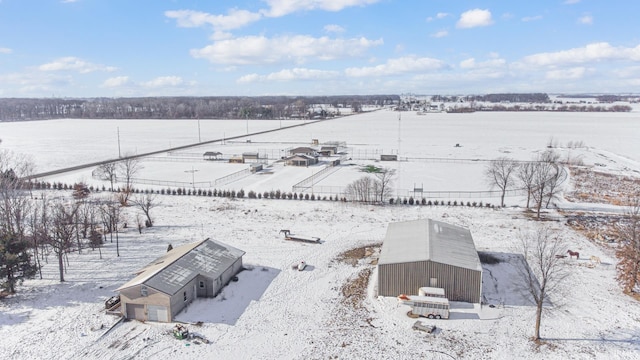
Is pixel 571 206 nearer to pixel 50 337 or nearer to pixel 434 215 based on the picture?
pixel 434 215

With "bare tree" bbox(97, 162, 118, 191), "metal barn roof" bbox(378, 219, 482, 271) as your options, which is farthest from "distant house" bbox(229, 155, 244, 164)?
"metal barn roof" bbox(378, 219, 482, 271)

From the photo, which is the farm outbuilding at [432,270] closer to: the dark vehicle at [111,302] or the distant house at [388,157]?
the dark vehicle at [111,302]

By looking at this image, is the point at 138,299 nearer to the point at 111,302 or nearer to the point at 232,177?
the point at 111,302

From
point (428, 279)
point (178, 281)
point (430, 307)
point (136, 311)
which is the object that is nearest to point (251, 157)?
point (178, 281)

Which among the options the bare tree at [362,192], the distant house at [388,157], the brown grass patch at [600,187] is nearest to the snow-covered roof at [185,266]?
the bare tree at [362,192]

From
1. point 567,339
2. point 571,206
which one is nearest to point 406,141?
point 571,206
